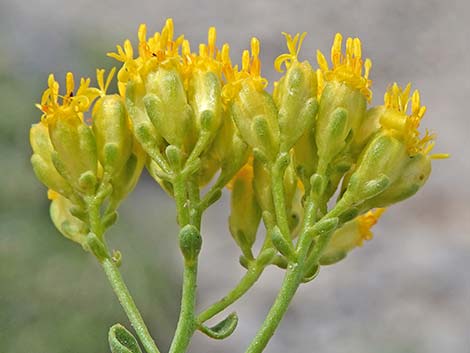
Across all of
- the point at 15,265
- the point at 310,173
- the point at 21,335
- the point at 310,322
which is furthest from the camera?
the point at 310,322

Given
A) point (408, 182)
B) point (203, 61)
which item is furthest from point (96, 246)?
point (408, 182)

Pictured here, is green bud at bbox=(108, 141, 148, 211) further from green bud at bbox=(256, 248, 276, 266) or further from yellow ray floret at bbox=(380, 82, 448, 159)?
yellow ray floret at bbox=(380, 82, 448, 159)

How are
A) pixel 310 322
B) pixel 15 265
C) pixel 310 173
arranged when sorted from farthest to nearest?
1. pixel 310 322
2. pixel 15 265
3. pixel 310 173

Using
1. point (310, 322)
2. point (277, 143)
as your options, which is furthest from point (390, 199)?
point (310, 322)

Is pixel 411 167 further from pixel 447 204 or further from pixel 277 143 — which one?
pixel 447 204

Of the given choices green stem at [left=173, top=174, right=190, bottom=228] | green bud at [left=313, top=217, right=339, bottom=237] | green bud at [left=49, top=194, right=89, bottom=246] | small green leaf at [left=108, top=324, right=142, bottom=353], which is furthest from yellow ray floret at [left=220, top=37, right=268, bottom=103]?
small green leaf at [left=108, top=324, right=142, bottom=353]

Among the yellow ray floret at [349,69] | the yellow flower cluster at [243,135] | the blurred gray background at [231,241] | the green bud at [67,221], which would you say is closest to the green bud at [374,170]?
the yellow flower cluster at [243,135]
